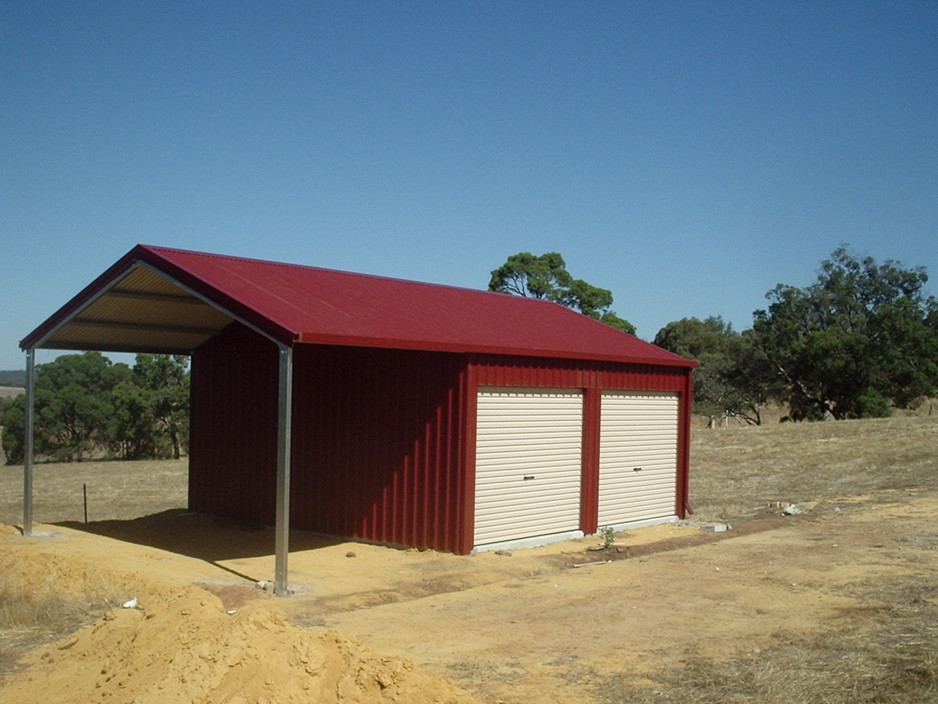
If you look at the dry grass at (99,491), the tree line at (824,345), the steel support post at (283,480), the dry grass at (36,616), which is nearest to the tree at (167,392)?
the dry grass at (99,491)

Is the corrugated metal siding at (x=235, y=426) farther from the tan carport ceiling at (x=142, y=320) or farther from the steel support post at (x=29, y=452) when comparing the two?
the steel support post at (x=29, y=452)

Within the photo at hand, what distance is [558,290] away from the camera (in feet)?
167

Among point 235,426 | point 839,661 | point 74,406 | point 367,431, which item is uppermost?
point 367,431

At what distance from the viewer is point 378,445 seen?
14.5 meters

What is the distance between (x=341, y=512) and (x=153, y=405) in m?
32.6

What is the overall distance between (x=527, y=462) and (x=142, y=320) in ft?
22.1

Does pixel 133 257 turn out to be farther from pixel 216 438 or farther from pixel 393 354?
pixel 216 438

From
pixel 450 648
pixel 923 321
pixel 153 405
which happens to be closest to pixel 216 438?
pixel 450 648

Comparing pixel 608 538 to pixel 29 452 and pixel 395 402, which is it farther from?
pixel 29 452

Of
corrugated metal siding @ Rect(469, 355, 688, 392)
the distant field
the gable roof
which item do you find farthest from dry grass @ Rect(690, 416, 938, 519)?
the gable roof

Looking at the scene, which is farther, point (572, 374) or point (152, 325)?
point (152, 325)

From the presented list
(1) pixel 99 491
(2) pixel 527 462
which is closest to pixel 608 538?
(2) pixel 527 462

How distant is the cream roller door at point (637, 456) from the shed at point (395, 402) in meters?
0.04

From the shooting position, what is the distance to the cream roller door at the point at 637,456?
16359 millimetres
